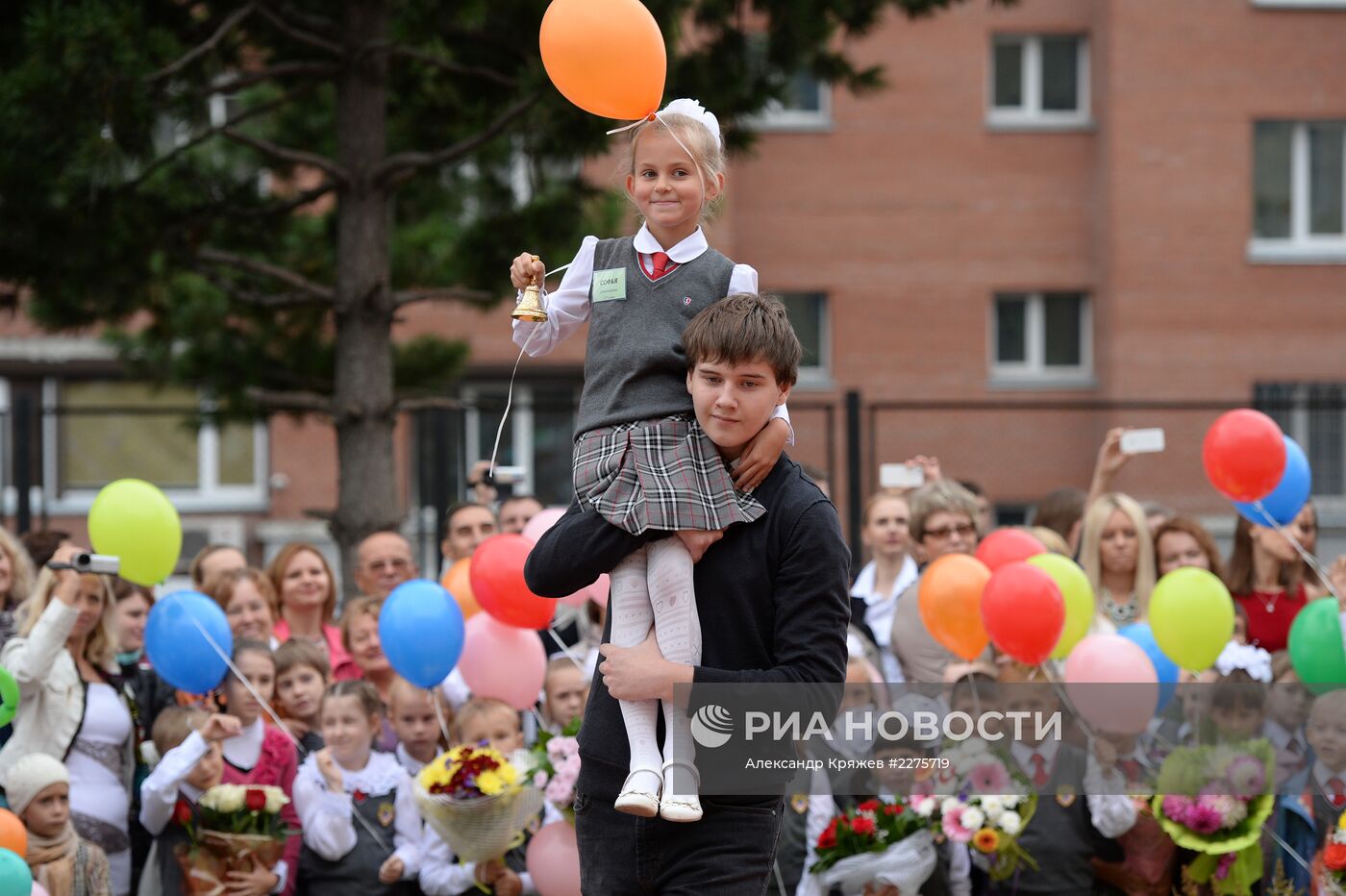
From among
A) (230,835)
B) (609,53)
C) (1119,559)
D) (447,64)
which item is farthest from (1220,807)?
(447,64)

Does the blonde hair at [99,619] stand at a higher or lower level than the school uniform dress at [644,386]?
lower

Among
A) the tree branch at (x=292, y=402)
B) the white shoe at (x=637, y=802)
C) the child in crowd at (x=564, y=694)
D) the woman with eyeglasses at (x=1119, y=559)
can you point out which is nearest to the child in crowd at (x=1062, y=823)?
the woman with eyeglasses at (x=1119, y=559)

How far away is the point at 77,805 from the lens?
4.68m

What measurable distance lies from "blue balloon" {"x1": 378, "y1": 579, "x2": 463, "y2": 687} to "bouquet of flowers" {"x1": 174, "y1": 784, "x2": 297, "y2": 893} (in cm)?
55

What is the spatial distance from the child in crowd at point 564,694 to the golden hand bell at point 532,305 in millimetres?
2611

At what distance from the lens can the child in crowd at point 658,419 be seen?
2.49 meters

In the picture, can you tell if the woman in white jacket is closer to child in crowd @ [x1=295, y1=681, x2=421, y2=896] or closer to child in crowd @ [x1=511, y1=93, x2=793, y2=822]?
child in crowd @ [x1=295, y1=681, x2=421, y2=896]

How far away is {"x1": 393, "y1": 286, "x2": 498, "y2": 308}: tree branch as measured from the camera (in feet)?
23.6

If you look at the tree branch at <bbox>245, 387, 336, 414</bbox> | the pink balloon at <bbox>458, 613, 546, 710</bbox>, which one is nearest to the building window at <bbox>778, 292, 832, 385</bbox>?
the tree branch at <bbox>245, 387, 336, 414</bbox>

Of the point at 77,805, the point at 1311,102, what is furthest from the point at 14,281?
the point at 1311,102

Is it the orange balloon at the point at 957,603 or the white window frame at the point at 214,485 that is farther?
the white window frame at the point at 214,485

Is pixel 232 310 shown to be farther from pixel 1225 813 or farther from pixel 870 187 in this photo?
pixel 870 187

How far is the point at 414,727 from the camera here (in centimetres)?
509

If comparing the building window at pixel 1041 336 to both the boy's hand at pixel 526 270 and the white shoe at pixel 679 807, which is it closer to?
the boy's hand at pixel 526 270
